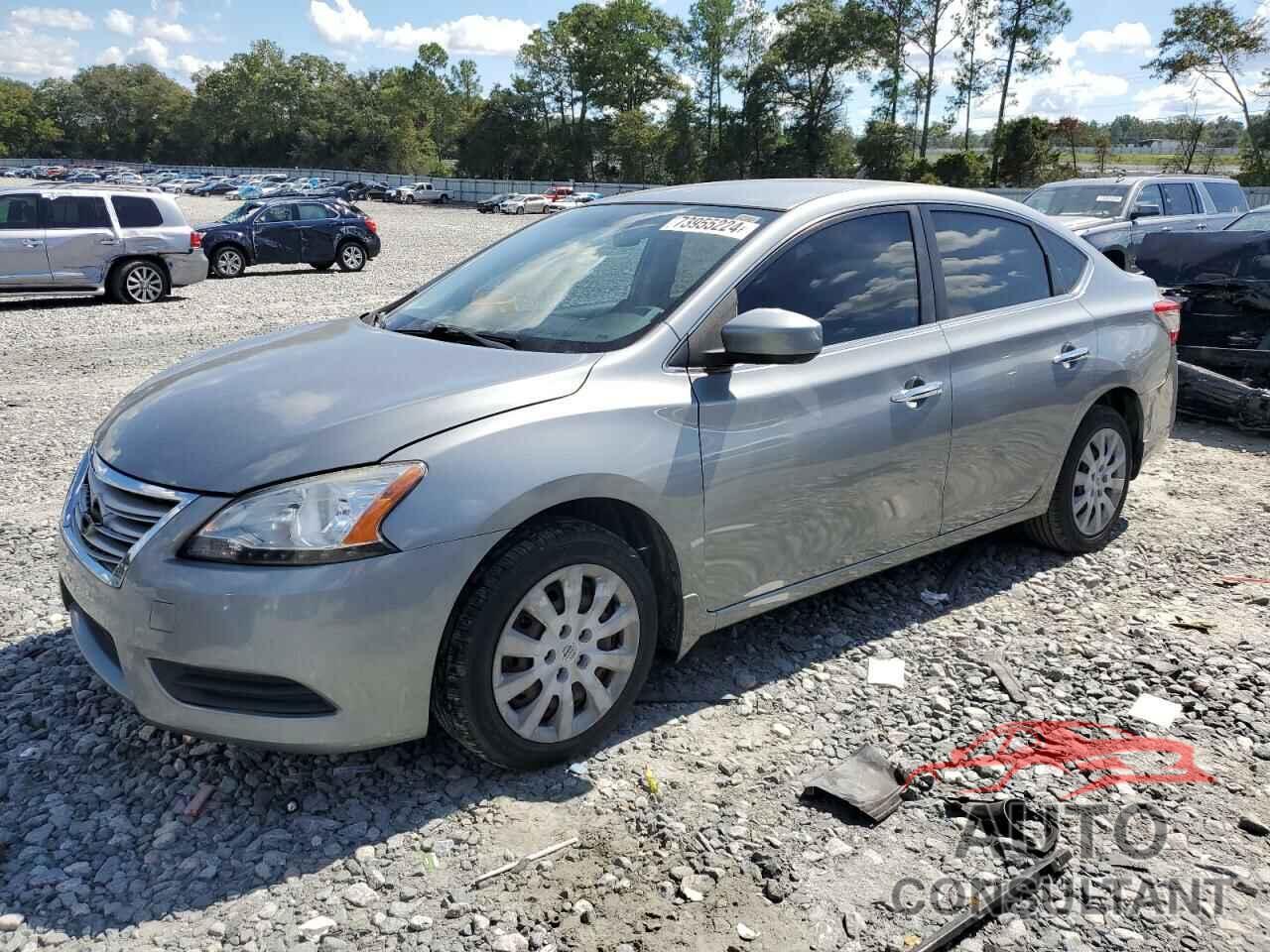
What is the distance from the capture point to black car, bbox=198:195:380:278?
19.8 metres

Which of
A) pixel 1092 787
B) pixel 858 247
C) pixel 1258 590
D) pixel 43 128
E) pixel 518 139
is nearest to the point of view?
pixel 1092 787

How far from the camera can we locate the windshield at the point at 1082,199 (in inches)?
522

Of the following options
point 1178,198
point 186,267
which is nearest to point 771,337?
point 1178,198

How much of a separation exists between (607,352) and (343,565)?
1.13 m

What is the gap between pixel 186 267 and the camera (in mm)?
15625

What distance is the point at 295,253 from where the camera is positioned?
2081 centimetres

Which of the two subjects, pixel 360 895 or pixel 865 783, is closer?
pixel 360 895

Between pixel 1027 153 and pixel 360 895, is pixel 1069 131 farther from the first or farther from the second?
pixel 360 895

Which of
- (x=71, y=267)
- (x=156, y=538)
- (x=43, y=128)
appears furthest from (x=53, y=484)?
→ (x=43, y=128)

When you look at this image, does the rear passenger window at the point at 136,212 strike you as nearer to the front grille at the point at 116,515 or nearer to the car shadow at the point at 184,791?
the car shadow at the point at 184,791

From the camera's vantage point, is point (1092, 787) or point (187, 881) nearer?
point (187, 881)

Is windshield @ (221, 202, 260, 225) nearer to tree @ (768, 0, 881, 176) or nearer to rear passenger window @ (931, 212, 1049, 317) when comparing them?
rear passenger window @ (931, 212, 1049, 317)

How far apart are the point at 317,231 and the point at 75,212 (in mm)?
6713

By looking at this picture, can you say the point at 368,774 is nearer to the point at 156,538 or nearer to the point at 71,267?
the point at 156,538
